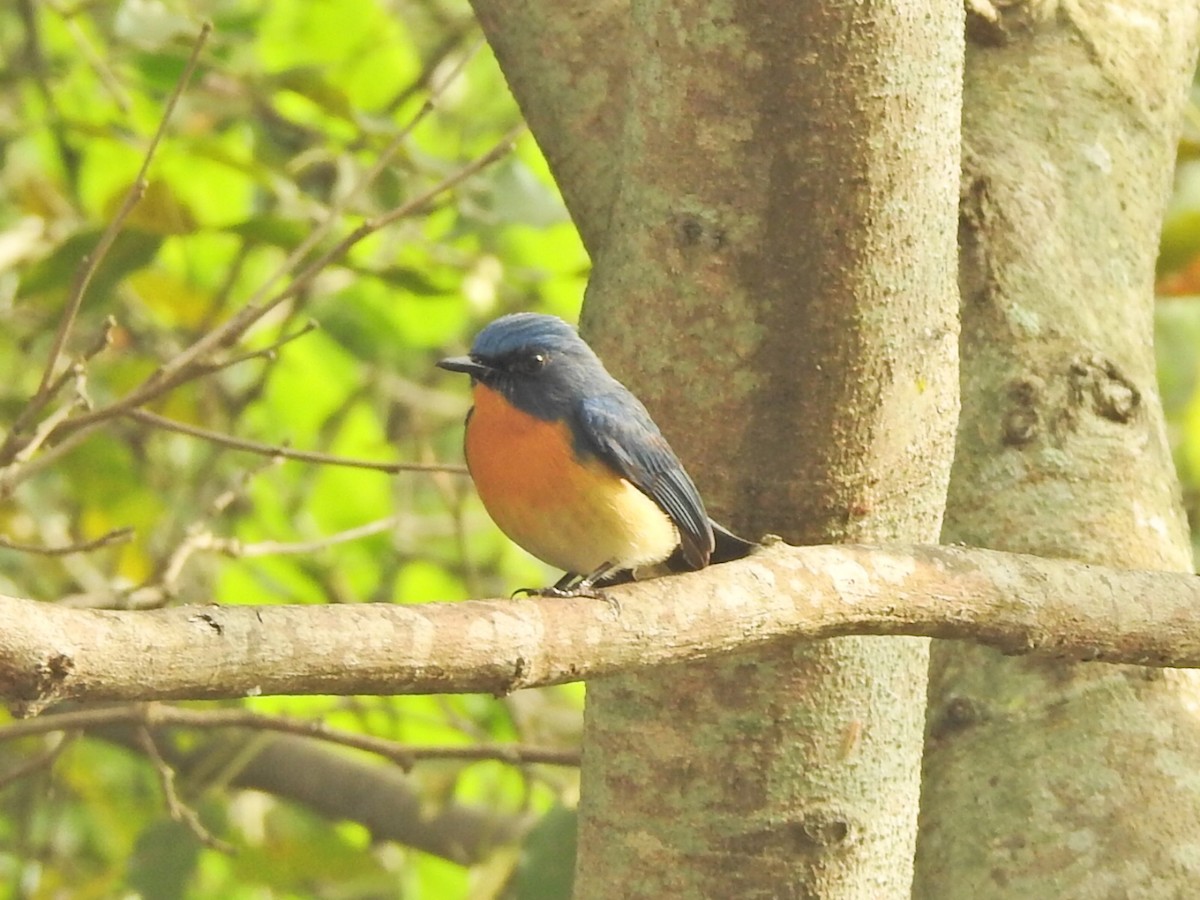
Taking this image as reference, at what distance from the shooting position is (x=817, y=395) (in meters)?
2.47

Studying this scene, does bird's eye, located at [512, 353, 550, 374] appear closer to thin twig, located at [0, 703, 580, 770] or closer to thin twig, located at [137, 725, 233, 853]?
thin twig, located at [0, 703, 580, 770]

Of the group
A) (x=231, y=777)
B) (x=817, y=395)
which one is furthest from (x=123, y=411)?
(x=231, y=777)

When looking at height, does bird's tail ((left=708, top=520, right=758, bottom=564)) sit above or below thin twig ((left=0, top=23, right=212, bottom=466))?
below

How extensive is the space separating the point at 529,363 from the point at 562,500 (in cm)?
32

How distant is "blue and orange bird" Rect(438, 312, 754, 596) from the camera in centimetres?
285

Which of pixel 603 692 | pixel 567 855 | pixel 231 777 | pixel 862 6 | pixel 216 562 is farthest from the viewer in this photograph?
pixel 216 562

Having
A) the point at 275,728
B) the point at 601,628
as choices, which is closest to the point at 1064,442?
the point at 601,628

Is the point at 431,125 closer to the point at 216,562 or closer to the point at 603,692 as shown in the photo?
the point at 216,562

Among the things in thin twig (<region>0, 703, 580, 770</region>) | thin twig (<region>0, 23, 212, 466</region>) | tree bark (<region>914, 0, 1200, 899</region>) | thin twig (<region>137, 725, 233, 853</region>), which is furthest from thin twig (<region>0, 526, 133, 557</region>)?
tree bark (<region>914, 0, 1200, 899</region>)

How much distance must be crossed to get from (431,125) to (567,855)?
354cm

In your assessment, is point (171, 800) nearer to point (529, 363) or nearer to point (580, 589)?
point (529, 363)

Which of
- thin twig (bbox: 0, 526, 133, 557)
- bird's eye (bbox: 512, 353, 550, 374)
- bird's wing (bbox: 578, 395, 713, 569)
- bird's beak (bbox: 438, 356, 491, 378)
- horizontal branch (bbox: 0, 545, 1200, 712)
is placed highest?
bird's eye (bbox: 512, 353, 550, 374)

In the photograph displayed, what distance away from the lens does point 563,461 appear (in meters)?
2.94

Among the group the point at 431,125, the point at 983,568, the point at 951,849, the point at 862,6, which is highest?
the point at 431,125
